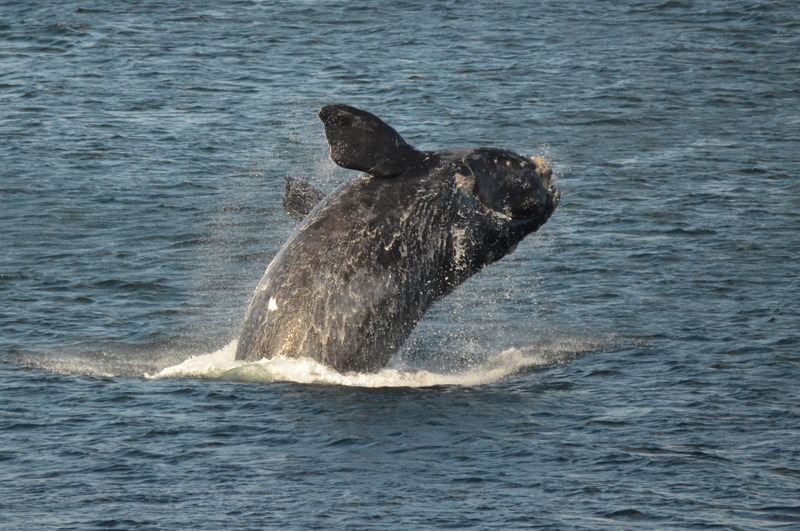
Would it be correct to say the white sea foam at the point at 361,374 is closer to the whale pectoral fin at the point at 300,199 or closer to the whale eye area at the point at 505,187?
the whale pectoral fin at the point at 300,199

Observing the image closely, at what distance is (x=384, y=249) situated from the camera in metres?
20.4

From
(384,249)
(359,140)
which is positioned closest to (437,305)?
(384,249)

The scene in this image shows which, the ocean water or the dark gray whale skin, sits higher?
the dark gray whale skin

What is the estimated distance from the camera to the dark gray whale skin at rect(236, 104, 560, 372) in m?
20.3

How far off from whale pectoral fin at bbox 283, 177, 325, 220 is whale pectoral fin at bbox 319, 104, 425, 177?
1913 millimetres

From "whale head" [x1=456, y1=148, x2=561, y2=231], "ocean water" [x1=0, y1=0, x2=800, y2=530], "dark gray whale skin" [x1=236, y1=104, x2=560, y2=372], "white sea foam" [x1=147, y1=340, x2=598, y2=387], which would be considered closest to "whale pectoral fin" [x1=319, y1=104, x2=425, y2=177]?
"dark gray whale skin" [x1=236, y1=104, x2=560, y2=372]

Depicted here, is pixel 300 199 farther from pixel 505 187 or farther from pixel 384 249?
pixel 505 187

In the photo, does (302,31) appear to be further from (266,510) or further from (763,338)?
(266,510)

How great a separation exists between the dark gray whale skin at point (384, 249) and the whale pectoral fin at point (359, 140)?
94 millimetres

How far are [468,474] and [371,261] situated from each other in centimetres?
434

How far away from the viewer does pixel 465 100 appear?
137 ft

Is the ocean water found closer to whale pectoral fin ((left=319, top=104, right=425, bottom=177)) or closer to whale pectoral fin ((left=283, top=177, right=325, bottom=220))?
whale pectoral fin ((left=283, top=177, right=325, bottom=220))

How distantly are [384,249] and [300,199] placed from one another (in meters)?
1.91

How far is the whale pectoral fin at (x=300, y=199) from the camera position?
21516mm
